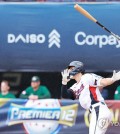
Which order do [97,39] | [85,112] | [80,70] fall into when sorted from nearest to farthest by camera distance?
[80,70] < [85,112] < [97,39]

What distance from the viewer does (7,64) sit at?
38.8 feet

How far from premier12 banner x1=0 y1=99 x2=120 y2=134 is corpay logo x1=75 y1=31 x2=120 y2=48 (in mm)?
2073

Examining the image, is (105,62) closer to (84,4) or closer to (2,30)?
(84,4)

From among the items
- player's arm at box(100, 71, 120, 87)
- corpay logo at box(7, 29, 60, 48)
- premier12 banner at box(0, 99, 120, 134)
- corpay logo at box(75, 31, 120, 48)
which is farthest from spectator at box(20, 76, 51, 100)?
player's arm at box(100, 71, 120, 87)

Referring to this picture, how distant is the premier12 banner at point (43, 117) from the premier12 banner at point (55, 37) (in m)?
2.00

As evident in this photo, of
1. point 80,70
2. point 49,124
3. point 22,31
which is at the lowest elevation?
point 49,124

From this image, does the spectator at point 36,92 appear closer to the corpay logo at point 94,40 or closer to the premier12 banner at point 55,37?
the premier12 banner at point 55,37

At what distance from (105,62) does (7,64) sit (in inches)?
82.7

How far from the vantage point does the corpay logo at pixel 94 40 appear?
1143 cm

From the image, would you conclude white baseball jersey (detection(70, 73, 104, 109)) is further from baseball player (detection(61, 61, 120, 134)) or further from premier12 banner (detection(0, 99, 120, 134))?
premier12 banner (detection(0, 99, 120, 134))

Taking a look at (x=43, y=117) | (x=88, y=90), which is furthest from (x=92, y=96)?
(x=43, y=117)

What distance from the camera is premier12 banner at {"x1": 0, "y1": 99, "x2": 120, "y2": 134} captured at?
9.75 meters

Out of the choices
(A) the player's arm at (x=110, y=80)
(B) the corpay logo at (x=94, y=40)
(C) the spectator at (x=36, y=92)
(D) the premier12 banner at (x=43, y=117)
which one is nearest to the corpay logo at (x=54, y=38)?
(B) the corpay logo at (x=94, y=40)

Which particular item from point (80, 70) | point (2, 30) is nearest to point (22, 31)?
point (2, 30)
